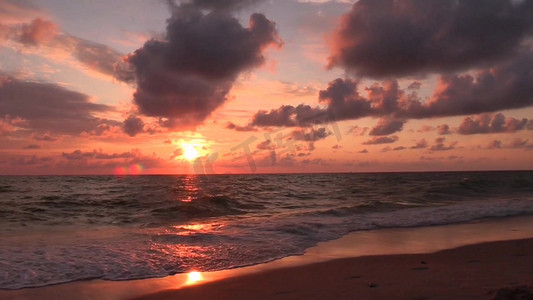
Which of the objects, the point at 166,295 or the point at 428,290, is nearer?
the point at 428,290

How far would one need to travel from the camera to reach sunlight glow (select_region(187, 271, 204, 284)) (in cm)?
785

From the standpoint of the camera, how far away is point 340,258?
9.59 metres

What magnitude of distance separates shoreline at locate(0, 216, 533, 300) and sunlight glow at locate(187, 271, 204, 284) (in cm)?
11

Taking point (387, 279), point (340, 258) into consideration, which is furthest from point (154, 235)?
point (387, 279)

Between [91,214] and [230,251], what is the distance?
13135 mm

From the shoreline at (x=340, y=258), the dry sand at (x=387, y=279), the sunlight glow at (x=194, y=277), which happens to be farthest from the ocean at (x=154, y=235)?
the dry sand at (x=387, y=279)

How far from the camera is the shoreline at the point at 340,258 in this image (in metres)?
7.16

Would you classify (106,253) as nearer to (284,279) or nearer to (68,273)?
(68,273)

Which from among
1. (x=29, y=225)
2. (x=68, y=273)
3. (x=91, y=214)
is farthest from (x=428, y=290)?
(x=91, y=214)

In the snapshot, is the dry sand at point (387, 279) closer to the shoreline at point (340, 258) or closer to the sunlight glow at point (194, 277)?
the shoreline at point (340, 258)

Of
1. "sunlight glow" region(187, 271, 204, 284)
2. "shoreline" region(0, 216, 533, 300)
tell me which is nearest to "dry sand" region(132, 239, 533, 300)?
"shoreline" region(0, 216, 533, 300)

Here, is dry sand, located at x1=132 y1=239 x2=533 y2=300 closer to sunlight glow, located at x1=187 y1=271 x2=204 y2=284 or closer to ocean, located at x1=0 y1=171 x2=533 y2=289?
sunlight glow, located at x1=187 y1=271 x2=204 y2=284

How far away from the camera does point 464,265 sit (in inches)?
321

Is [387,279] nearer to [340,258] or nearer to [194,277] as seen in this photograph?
[340,258]
